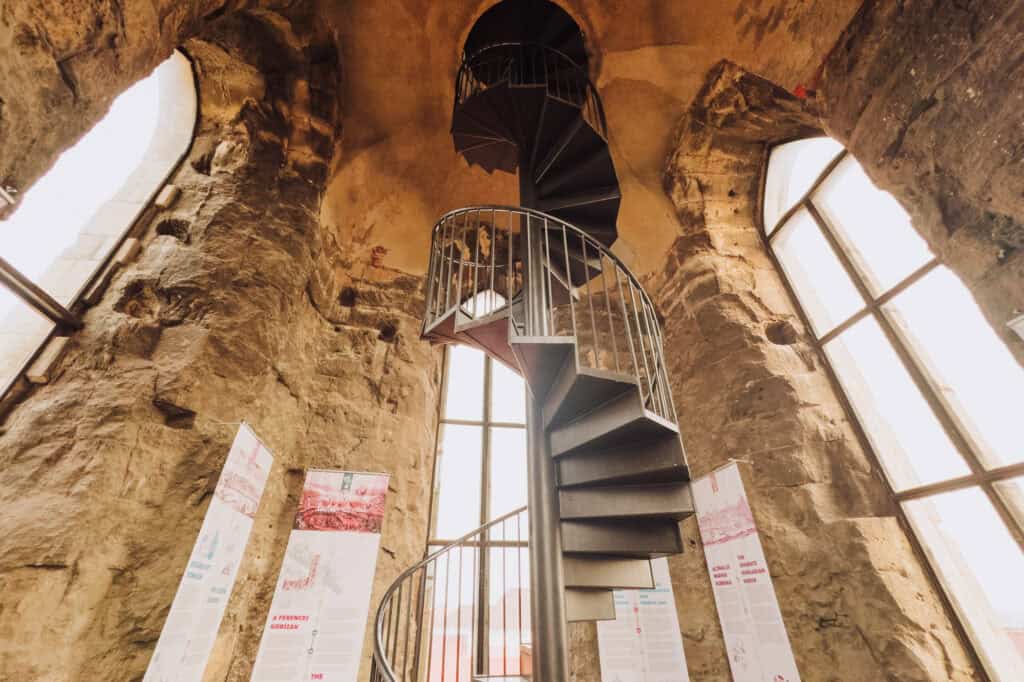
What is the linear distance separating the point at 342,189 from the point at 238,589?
3067mm

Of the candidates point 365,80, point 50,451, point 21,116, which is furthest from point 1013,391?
point 365,80

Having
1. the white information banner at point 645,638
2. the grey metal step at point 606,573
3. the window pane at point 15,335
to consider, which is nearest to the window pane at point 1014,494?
the grey metal step at point 606,573

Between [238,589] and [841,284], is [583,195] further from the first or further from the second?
[238,589]

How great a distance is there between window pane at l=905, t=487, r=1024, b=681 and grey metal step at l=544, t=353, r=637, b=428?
1.77 metres

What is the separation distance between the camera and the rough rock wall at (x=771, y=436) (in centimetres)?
217

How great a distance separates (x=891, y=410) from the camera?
2.57 m

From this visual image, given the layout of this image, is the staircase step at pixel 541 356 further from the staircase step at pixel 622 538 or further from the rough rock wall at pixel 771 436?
the rough rock wall at pixel 771 436

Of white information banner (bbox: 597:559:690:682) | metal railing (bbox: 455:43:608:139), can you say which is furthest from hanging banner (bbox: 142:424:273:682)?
metal railing (bbox: 455:43:608:139)

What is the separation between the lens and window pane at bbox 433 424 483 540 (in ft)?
12.1

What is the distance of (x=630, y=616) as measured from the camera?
312 cm

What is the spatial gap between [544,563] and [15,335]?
2.75 metres

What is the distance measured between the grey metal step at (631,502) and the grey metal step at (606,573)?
0.86 ft

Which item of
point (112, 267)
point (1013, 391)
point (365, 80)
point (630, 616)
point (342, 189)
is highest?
point (365, 80)

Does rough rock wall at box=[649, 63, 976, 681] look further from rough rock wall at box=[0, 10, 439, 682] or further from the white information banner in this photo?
rough rock wall at box=[0, 10, 439, 682]
